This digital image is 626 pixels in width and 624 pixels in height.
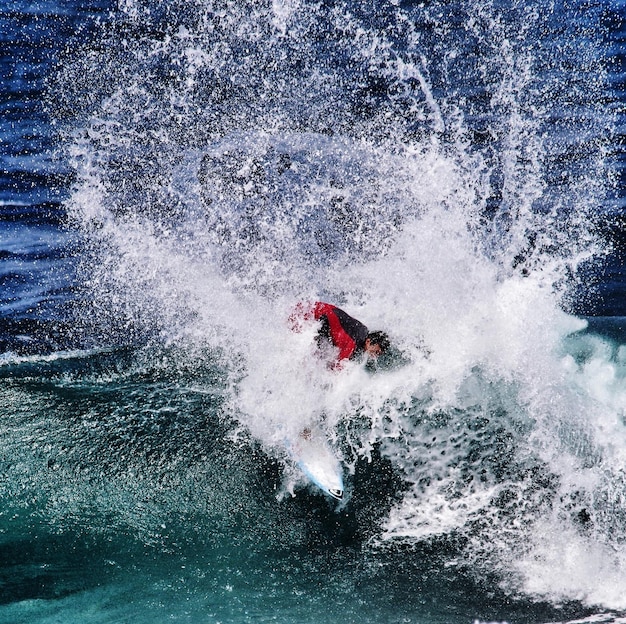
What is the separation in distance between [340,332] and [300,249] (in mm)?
2679

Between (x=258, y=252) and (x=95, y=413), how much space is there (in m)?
3.19

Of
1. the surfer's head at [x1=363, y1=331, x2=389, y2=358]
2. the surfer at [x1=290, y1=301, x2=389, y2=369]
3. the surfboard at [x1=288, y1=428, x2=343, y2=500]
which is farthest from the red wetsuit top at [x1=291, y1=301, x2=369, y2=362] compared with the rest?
the surfboard at [x1=288, y1=428, x2=343, y2=500]

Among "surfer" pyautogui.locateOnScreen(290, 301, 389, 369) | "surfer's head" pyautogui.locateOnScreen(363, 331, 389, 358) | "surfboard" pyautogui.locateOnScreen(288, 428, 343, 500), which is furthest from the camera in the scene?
"surfer" pyautogui.locateOnScreen(290, 301, 389, 369)

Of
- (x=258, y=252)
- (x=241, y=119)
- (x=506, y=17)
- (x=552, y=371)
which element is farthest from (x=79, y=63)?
(x=552, y=371)

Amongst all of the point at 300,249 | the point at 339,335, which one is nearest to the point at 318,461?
the point at 339,335

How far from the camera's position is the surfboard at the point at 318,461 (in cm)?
489

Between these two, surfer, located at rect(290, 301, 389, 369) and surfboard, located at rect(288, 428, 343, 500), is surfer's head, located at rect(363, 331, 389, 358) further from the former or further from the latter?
surfboard, located at rect(288, 428, 343, 500)

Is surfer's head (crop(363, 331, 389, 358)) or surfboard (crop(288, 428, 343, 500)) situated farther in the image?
surfer's head (crop(363, 331, 389, 358))

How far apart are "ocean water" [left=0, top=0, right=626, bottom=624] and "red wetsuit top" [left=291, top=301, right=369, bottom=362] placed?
28 centimetres

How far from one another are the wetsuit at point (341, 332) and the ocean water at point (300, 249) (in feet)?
0.95

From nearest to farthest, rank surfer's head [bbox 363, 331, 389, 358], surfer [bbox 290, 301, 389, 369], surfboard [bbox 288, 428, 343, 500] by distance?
1. surfboard [bbox 288, 428, 343, 500]
2. surfer's head [bbox 363, 331, 389, 358]
3. surfer [bbox 290, 301, 389, 369]

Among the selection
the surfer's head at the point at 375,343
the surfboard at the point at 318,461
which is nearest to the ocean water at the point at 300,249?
the surfboard at the point at 318,461

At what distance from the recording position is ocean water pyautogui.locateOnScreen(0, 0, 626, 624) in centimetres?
513

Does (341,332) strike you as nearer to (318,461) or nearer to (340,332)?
(340,332)
